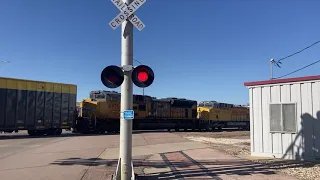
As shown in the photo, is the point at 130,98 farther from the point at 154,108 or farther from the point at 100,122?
the point at 154,108

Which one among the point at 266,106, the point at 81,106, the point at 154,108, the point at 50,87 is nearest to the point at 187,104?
the point at 154,108

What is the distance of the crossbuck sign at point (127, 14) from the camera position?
7824 millimetres

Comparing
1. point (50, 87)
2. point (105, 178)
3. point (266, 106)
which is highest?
point (50, 87)

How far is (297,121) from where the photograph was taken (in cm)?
1279

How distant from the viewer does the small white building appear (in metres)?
12.4

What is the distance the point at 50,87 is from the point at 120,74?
2308 centimetres

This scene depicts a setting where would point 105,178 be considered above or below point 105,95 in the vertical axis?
below

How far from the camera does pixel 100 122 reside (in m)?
33.6

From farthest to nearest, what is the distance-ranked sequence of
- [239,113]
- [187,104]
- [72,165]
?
[239,113] → [187,104] → [72,165]

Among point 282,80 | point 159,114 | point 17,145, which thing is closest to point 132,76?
point 282,80

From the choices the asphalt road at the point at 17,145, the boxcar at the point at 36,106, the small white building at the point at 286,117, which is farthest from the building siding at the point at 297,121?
the boxcar at the point at 36,106

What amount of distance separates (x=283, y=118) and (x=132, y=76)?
24.6ft

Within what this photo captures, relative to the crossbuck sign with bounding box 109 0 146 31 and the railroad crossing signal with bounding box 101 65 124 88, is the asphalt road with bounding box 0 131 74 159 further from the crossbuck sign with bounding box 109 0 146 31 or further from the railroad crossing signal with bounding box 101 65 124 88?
the crossbuck sign with bounding box 109 0 146 31

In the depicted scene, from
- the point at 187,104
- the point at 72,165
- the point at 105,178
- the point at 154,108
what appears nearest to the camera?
the point at 105,178
